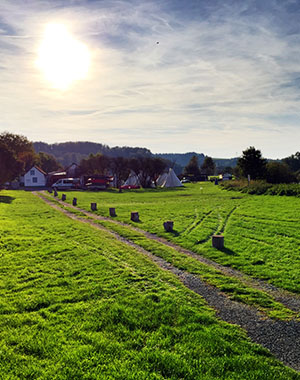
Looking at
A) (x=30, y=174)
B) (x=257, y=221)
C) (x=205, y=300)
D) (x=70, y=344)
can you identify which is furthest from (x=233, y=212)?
(x=30, y=174)

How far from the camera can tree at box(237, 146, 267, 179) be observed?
177ft

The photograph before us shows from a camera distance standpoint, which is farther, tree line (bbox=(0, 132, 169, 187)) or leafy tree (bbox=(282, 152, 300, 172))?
leafy tree (bbox=(282, 152, 300, 172))

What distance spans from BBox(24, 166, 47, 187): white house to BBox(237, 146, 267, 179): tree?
54.5 metres

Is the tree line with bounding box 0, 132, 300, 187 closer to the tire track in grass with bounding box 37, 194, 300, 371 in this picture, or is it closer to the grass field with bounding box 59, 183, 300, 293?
the grass field with bounding box 59, 183, 300, 293

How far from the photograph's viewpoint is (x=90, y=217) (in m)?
22.7

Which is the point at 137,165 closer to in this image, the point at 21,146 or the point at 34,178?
the point at 34,178

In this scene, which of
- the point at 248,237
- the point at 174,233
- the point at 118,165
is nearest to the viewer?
the point at 248,237

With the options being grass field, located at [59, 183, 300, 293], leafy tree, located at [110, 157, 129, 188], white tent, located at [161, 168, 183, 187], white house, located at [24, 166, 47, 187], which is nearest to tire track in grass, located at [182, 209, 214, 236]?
grass field, located at [59, 183, 300, 293]

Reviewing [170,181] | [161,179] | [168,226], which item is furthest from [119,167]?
[168,226]

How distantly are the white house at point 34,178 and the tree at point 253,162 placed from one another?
54.5 metres

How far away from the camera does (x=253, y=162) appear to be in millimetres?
54219

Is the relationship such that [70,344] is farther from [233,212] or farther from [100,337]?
[233,212]

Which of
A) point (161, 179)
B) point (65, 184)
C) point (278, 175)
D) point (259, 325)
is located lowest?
point (259, 325)

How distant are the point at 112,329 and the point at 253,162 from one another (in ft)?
173
